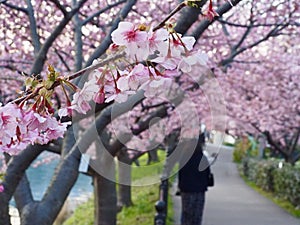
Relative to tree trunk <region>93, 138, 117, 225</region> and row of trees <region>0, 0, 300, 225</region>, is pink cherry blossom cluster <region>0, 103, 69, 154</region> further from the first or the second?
tree trunk <region>93, 138, 117, 225</region>

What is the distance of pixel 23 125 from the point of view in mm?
1383

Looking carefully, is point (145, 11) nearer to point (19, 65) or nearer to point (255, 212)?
point (19, 65)

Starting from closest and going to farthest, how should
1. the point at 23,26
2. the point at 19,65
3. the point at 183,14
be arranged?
the point at 183,14, the point at 23,26, the point at 19,65

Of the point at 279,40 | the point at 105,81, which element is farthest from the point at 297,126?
the point at 105,81

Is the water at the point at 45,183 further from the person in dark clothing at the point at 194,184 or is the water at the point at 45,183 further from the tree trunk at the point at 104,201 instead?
the person in dark clothing at the point at 194,184

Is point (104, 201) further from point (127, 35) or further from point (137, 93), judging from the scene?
point (127, 35)

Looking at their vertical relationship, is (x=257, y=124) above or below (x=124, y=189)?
above

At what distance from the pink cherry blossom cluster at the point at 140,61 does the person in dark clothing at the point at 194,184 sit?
4481mm

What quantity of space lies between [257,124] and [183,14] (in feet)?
34.5

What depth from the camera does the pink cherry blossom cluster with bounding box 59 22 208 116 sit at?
1291 millimetres

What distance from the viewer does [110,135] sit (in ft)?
23.7

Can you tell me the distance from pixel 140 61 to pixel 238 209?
10.3m

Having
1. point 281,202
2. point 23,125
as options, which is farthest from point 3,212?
point 281,202

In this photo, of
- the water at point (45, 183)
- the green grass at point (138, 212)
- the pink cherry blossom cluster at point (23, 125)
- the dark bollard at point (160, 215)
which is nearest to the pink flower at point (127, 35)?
the pink cherry blossom cluster at point (23, 125)
